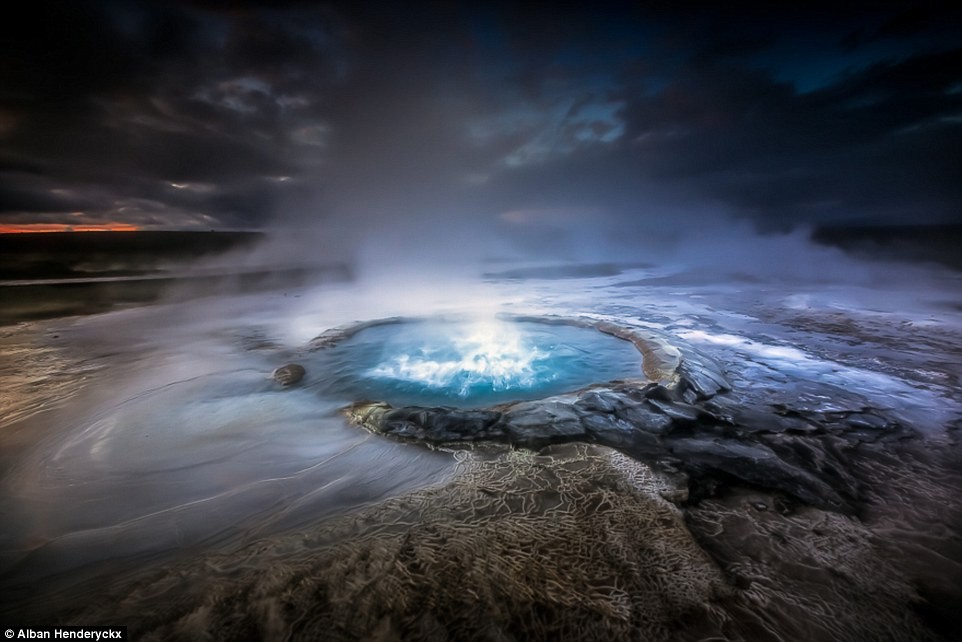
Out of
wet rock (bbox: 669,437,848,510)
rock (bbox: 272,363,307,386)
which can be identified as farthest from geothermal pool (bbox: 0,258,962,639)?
rock (bbox: 272,363,307,386)

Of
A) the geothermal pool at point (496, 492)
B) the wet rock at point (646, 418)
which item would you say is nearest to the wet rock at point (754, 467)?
the geothermal pool at point (496, 492)

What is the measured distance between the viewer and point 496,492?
11.4ft

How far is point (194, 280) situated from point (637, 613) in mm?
29762

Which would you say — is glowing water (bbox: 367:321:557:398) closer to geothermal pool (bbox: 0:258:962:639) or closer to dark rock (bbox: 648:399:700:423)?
geothermal pool (bbox: 0:258:962:639)

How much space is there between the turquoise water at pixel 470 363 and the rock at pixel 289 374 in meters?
0.35

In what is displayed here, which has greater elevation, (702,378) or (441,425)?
(702,378)

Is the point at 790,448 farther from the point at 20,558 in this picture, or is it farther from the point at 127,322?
the point at 127,322

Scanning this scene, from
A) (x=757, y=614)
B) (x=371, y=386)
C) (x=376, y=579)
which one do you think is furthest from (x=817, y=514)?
(x=371, y=386)

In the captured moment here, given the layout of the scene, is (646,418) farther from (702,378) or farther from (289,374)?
(289,374)

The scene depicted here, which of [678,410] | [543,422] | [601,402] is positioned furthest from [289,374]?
[678,410]

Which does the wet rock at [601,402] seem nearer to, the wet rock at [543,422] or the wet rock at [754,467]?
the wet rock at [543,422]

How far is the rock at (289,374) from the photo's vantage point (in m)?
6.36

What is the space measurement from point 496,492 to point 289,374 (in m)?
4.86

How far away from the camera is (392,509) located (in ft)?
10.8
